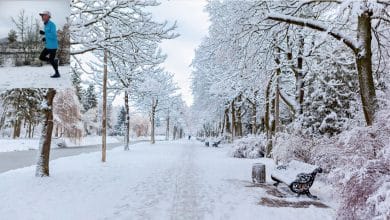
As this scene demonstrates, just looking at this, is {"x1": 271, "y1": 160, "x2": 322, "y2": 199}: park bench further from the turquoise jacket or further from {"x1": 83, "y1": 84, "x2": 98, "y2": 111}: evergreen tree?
{"x1": 83, "y1": 84, "x2": 98, "y2": 111}: evergreen tree

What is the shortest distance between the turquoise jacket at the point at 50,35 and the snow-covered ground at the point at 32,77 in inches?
17.2

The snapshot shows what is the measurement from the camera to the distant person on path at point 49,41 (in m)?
7.54

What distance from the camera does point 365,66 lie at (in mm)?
7660

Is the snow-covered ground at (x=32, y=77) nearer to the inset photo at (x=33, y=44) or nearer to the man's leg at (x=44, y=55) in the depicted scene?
the inset photo at (x=33, y=44)

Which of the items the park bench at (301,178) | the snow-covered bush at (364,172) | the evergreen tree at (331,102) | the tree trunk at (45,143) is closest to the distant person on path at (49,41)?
the tree trunk at (45,143)

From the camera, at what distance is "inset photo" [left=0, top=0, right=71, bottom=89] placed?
7414 mm

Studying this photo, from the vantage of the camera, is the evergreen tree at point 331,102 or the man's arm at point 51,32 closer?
the man's arm at point 51,32

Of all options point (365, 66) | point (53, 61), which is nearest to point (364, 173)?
point (365, 66)

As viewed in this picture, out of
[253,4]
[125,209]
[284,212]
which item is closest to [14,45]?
[125,209]

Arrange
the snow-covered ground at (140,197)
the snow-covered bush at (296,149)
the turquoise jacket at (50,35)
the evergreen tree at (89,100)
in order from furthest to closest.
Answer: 1. the evergreen tree at (89,100)
2. the snow-covered bush at (296,149)
3. the turquoise jacket at (50,35)
4. the snow-covered ground at (140,197)

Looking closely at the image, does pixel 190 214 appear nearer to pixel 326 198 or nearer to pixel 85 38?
pixel 326 198

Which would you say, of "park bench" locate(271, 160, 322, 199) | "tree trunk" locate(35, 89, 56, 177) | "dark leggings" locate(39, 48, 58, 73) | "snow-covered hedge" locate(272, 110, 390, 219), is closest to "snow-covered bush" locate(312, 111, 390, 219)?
"snow-covered hedge" locate(272, 110, 390, 219)

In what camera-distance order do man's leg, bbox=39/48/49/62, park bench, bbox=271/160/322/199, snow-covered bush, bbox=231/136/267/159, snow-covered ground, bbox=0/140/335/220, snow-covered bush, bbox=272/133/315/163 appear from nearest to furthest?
snow-covered ground, bbox=0/140/335/220
man's leg, bbox=39/48/49/62
park bench, bbox=271/160/322/199
snow-covered bush, bbox=272/133/315/163
snow-covered bush, bbox=231/136/267/159

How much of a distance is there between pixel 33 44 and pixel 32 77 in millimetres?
682
